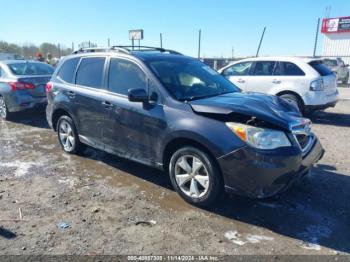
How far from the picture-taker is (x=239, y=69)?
32.1 feet

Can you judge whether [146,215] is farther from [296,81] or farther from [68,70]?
[296,81]

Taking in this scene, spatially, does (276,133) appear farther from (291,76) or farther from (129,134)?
(291,76)

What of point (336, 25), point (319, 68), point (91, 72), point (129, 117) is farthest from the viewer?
point (336, 25)

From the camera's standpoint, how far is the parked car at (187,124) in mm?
3479

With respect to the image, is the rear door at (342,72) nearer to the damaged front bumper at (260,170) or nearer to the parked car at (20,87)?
the parked car at (20,87)

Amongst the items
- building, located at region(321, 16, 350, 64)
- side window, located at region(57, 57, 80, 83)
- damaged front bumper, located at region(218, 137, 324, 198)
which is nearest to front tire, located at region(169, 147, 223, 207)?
damaged front bumper, located at region(218, 137, 324, 198)

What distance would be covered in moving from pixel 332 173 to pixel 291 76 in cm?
415

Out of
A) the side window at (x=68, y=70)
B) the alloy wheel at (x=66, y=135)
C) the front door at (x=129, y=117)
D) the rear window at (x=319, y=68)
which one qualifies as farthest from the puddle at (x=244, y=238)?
the rear window at (x=319, y=68)

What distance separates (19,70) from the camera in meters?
8.87

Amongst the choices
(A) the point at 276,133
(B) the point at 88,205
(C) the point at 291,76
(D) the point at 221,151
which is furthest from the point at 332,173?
(C) the point at 291,76

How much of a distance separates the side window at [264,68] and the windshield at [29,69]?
587 cm

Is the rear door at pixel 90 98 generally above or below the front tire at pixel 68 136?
above

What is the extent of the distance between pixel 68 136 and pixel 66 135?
0.08 metres

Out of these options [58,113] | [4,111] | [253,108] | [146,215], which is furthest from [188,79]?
[4,111]
